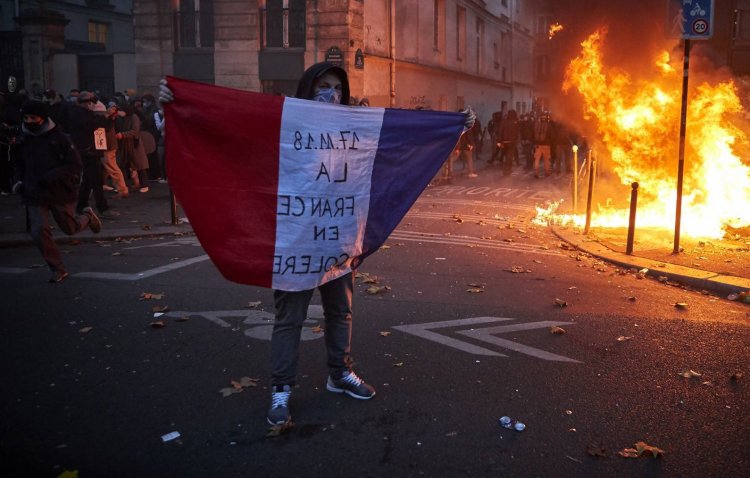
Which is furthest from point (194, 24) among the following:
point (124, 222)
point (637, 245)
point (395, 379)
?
point (395, 379)

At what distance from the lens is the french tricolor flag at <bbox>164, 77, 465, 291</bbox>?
13.1 ft

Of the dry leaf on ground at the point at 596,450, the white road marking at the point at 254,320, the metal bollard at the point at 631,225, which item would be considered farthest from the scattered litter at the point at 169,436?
the metal bollard at the point at 631,225

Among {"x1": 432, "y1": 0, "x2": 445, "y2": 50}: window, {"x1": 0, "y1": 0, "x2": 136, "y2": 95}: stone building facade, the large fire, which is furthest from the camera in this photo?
{"x1": 432, "y1": 0, "x2": 445, "y2": 50}: window

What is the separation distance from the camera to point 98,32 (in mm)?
41500

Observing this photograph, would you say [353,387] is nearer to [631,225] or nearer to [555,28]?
[631,225]

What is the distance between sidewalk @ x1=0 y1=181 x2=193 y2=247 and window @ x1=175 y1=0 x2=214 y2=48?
9610 millimetres

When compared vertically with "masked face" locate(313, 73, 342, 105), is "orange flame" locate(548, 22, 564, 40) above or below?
above

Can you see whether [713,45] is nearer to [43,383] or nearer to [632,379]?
[632,379]

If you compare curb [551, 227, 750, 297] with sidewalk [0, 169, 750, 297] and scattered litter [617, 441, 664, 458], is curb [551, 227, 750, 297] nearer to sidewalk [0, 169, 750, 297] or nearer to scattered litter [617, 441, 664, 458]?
sidewalk [0, 169, 750, 297]

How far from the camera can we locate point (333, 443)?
3.70m

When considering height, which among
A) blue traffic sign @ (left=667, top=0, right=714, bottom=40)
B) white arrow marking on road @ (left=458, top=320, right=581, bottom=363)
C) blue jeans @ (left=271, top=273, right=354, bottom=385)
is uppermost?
blue traffic sign @ (left=667, top=0, right=714, bottom=40)

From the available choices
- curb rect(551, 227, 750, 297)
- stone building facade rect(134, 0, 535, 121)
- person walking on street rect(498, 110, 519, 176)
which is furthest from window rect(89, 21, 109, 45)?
curb rect(551, 227, 750, 297)

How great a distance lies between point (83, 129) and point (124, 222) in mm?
1604

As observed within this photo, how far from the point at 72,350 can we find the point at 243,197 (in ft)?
6.92
